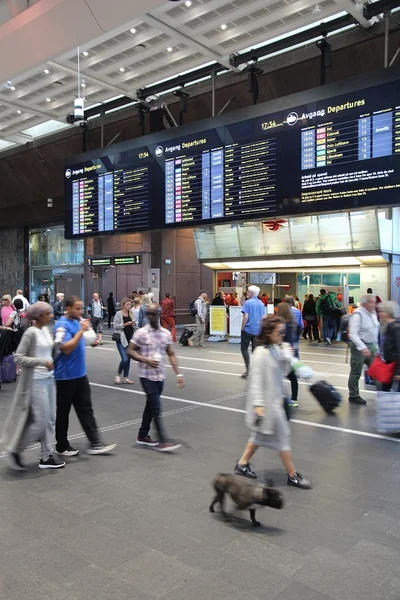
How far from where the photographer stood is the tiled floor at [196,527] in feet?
9.48

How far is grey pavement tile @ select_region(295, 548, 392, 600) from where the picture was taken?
9.21 ft

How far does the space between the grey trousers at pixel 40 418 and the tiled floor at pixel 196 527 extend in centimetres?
31

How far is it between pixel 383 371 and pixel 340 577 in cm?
343

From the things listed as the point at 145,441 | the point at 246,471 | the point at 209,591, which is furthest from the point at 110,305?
the point at 209,591

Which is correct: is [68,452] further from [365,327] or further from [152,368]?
[365,327]

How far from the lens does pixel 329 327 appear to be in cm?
1569

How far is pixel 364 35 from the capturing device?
10156 mm

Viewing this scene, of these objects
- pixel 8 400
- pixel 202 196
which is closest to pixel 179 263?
pixel 202 196

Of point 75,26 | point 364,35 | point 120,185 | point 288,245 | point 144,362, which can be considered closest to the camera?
point 144,362

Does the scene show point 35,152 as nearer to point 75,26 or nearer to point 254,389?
point 75,26

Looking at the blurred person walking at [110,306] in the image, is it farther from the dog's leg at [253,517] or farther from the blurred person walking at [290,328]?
the dog's leg at [253,517]

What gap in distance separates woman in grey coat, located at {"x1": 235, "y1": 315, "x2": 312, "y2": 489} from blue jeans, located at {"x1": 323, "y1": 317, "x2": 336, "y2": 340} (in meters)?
11.8

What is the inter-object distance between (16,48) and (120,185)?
4.72 m

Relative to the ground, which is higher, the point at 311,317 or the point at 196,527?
the point at 311,317
